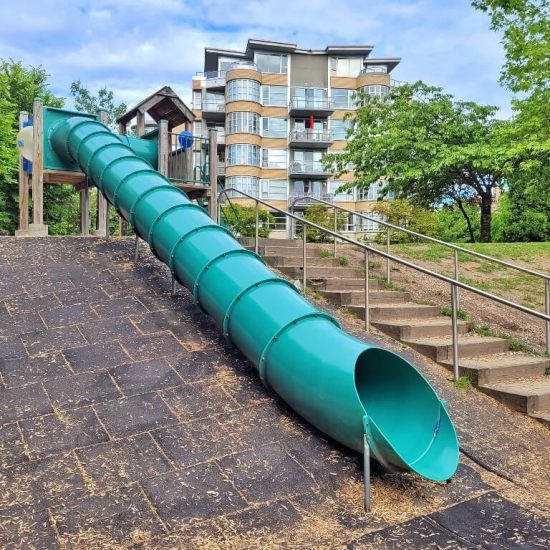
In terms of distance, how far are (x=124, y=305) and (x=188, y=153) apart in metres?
5.00

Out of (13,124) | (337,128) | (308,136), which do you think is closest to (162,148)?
(13,124)

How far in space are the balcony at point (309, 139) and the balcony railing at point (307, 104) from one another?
186 cm

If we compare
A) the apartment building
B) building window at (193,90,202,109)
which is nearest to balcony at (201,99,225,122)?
the apartment building

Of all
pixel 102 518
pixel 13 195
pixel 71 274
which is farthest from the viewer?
pixel 13 195

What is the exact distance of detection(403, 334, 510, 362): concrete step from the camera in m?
5.82

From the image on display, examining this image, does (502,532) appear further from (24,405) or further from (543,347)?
(543,347)

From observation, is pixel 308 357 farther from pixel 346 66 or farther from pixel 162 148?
pixel 346 66

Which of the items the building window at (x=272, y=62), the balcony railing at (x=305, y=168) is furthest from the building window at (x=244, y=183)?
the building window at (x=272, y=62)

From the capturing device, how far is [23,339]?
207 inches

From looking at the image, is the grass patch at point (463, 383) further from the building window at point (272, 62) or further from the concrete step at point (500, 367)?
the building window at point (272, 62)

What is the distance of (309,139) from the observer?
42.4 m

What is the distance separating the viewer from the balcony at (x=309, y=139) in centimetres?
4234

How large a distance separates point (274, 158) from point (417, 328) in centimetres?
3790

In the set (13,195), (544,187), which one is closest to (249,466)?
(544,187)
